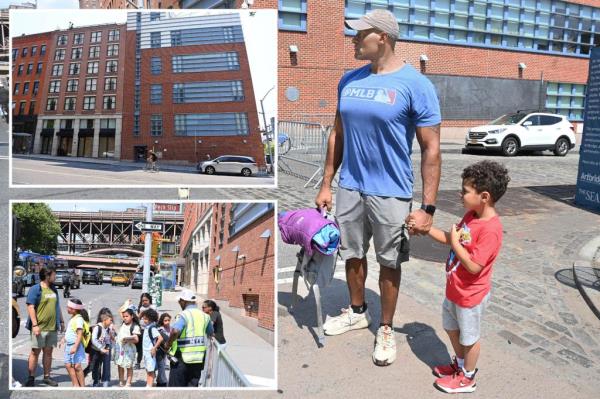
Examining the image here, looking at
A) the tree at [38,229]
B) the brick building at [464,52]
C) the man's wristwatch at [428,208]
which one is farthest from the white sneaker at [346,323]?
the brick building at [464,52]

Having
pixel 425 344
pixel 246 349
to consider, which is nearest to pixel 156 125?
pixel 246 349

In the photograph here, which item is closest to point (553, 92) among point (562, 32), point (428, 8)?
point (562, 32)

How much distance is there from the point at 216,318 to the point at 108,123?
1236 mm

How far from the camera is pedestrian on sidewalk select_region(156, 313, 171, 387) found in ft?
9.04

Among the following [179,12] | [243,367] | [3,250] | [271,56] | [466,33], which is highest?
[466,33]

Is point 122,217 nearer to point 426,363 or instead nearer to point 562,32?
point 426,363

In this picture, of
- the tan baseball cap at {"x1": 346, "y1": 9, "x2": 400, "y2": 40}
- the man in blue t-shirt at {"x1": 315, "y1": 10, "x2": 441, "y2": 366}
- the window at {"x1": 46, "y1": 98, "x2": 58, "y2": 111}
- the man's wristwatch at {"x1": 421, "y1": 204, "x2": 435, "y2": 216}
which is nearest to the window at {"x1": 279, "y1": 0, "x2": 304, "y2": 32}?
the man in blue t-shirt at {"x1": 315, "y1": 10, "x2": 441, "y2": 366}

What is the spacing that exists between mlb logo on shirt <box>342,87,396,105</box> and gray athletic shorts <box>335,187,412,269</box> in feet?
2.10

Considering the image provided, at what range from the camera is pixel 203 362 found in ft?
9.26

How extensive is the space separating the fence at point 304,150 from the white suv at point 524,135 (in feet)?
27.2

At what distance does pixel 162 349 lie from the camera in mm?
2768

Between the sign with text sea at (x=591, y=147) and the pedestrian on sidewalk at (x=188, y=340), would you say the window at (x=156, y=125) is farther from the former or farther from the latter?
the sign with text sea at (x=591, y=147)

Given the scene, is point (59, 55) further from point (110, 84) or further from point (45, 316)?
point (45, 316)

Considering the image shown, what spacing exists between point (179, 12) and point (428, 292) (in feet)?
11.7
